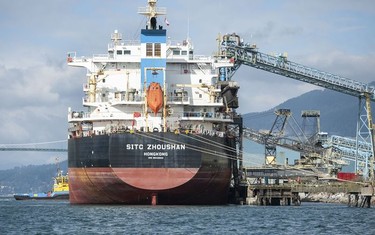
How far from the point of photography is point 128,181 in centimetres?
6669

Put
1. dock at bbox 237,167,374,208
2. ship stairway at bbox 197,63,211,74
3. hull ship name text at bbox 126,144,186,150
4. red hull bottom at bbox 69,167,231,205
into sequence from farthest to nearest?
1. ship stairway at bbox 197,63,211,74
2. dock at bbox 237,167,374,208
3. hull ship name text at bbox 126,144,186,150
4. red hull bottom at bbox 69,167,231,205

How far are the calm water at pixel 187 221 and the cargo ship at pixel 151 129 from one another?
1841 mm

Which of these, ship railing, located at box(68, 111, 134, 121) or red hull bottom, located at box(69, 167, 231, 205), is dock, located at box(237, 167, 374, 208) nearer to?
red hull bottom, located at box(69, 167, 231, 205)

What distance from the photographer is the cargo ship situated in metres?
66.8

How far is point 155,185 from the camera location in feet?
219

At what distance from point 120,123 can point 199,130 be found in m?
6.11

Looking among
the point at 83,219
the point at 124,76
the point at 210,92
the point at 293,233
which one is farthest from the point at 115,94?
the point at 293,233

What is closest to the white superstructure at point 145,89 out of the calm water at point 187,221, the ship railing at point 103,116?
the ship railing at point 103,116

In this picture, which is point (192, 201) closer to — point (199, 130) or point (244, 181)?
point (199, 130)

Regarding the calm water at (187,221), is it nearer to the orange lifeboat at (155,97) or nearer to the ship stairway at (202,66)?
the orange lifeboat at (155,97)

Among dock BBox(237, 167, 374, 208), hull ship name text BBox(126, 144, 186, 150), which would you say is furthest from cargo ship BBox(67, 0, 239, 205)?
dock BBox(237, 167, 374, 208)

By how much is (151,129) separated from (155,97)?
8.06 ft

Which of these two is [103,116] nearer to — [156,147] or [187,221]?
[156,147]

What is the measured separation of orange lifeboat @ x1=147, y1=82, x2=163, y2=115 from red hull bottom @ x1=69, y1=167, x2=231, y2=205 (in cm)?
500
